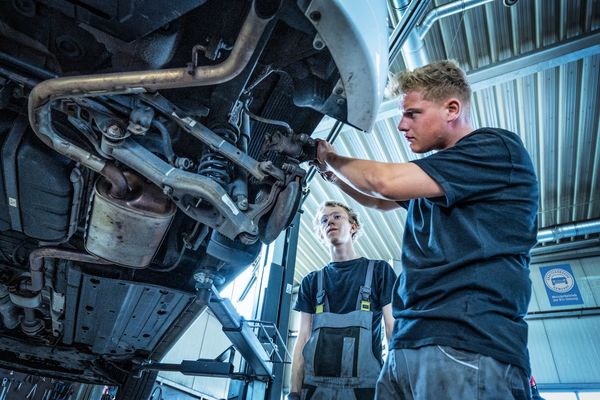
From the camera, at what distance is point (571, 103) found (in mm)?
3846

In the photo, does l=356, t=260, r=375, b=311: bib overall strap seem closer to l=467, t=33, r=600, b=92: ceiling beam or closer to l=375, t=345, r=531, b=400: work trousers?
l=375, t=345, r=531, b=400: work trousers

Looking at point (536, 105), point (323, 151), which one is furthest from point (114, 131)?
point (536, 105)

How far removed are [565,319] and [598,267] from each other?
43.6 inches

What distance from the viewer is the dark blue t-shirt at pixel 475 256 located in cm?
82

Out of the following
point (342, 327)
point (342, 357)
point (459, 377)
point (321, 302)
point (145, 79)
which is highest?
point (145, 79)

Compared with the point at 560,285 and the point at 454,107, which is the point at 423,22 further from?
the point at 560,285

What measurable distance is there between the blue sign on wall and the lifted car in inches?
274

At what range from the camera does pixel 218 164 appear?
3.71 feet

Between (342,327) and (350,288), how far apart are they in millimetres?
221

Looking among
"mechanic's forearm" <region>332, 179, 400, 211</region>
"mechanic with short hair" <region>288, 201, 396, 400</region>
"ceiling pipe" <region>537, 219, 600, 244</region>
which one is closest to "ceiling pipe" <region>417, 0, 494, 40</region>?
"mechanic with short hair" <region>288, 201, 396, 400</region>

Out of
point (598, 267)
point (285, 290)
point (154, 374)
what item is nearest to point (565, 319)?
point (598, 267)

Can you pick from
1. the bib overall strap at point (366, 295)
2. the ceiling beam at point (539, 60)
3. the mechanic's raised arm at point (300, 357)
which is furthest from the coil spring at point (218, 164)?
the ceiling beam at point (539, 60)

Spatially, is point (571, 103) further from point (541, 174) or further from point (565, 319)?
point (565, 319)

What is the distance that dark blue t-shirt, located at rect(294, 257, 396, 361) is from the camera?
1.89 m
